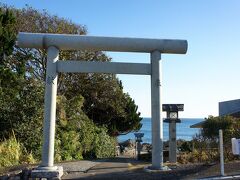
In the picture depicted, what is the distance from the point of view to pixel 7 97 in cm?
1928

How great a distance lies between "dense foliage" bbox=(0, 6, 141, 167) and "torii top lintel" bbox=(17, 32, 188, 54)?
19.5ft

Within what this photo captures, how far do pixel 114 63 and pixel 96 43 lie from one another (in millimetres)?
822

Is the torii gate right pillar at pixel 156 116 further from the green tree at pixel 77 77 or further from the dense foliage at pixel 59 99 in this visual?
the green tree at pixel 77 77

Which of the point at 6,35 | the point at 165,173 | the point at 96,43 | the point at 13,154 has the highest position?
the point at 6,35

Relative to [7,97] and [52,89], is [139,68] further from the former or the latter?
[7,97]

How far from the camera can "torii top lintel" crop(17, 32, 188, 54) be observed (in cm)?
1328

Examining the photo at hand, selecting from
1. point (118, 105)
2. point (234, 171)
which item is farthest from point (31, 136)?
point (118, 105)

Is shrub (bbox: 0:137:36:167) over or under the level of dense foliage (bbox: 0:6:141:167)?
under

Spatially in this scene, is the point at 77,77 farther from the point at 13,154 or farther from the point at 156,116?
the point at 156,116

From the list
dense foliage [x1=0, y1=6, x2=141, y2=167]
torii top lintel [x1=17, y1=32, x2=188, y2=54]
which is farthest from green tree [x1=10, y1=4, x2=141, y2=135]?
torii top lintel [x1=17, y1=32, x2=188, y2=54]

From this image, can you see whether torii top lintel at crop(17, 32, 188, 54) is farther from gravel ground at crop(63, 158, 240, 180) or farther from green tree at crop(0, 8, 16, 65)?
green tree at crop(0, 8, 16, 65)

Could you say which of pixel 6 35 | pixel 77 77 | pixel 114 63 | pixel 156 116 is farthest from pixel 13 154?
pixel 77 77

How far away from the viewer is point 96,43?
528 inches

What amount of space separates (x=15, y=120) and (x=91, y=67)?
23.4ft
